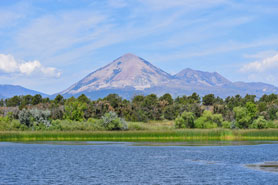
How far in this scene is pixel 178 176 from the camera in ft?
132

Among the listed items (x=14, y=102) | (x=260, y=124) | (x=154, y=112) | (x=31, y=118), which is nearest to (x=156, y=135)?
(x=260, y=124)

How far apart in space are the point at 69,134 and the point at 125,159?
3479 cm

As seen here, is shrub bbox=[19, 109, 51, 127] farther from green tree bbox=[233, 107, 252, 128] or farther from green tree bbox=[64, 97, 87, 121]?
green tree bbox=[233, 107, 252, 128]

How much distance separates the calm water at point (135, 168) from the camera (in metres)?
37.9

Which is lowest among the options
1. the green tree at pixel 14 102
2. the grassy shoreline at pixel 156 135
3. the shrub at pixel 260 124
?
the grassy shoreline at pixel 156 135

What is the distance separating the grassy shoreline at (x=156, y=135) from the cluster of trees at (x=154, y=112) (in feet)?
39.6

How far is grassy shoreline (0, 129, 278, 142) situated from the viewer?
278ft

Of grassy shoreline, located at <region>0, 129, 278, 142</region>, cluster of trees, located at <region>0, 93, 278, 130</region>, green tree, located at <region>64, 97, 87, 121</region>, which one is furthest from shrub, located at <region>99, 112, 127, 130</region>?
green tree, located at <region>64, 97, 87, 121</region>

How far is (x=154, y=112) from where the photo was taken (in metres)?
152

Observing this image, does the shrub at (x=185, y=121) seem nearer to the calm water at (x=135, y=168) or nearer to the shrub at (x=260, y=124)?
the shrub at (x=260, y=124)

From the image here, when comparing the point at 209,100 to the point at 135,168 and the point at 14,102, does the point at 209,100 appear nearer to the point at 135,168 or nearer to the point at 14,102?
the point at 14,102

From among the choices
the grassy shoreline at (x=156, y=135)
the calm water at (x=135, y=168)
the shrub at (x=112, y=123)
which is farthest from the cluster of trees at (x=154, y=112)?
the calm water at (x=135, y=168)

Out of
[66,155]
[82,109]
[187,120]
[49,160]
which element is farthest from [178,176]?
[82,109]

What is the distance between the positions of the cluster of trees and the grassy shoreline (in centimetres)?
1208
